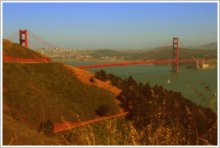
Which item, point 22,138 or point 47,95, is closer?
point 22,138

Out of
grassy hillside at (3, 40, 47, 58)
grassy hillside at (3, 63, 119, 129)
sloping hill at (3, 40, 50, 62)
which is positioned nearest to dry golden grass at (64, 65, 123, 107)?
grassy hillside at (3, 63, 119, 129)

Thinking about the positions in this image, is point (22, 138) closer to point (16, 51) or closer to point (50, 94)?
point (50, 94)

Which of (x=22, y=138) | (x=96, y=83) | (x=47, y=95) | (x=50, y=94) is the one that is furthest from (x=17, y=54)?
(x=22, y=138)

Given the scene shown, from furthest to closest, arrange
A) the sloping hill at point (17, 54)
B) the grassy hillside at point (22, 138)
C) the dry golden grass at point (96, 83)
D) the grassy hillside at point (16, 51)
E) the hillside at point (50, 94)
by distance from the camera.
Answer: the grassy hillside at point (16, 51) → the sloping hill at point (17, 54) → the dry golden grass at point (96, 83) → the hillside at point (50, 94) → the grassy hillside at point (22, 138)

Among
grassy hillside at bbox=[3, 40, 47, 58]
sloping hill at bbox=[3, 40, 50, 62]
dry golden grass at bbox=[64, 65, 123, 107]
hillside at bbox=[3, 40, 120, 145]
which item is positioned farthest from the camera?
grassy hillside at bbox=[3, 40, 47, 58]

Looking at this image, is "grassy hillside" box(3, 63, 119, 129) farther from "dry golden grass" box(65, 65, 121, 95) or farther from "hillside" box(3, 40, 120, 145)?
"dry golden grass" box(65, 65, 121, 95)

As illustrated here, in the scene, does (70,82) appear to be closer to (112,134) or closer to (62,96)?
(62,96)

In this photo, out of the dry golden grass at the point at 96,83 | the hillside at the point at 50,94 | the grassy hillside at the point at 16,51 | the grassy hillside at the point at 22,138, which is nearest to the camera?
the grassy hillside at the point at 22,138

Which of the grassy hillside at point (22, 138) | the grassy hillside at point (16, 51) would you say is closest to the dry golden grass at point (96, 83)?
the grassy hillside at point (16, 51)

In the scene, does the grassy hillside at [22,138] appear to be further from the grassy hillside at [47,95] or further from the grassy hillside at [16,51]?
the grassy hillside at [16,51]
